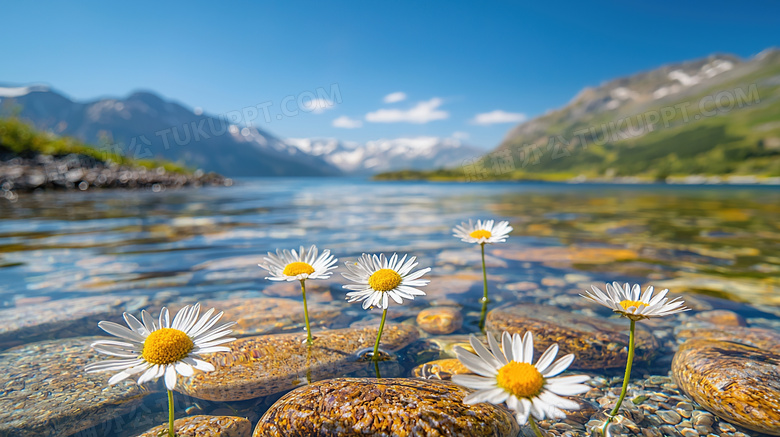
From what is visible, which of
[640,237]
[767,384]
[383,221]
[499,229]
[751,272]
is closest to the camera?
[767,384]

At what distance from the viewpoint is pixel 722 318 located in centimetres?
598

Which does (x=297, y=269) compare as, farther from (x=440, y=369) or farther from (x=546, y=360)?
(x=546, y=360)

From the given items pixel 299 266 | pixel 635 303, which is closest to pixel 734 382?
pixel 635 303

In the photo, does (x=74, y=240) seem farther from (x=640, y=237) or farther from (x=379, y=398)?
(x=640, y=237)

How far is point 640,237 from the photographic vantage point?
14.7 m

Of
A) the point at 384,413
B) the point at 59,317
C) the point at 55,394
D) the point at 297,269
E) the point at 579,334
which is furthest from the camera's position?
the point at 59,317

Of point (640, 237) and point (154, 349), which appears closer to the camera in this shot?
point (154, 349)

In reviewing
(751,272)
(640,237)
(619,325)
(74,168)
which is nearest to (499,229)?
(619,325)

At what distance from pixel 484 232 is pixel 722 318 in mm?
4891

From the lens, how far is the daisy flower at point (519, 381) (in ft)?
5.96

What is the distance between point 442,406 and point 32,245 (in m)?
14.6

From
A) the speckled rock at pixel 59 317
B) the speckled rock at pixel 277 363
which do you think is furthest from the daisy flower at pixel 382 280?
the speckled rock at pixel 59 317

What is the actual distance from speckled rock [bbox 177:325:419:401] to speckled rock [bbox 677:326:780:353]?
4322mm

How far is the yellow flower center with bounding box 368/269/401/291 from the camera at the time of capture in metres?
3.11
